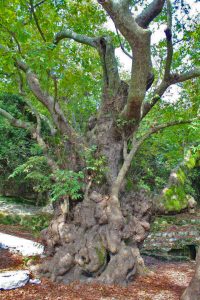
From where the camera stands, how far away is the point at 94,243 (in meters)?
5.48

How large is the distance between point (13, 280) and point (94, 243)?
62.2 inches

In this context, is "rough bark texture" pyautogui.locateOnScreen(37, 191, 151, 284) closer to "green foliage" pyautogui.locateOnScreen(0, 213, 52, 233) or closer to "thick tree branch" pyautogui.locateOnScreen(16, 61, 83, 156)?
"thick tree branch" pyautogui.locateOnScreen(16, 61, 83, 156)

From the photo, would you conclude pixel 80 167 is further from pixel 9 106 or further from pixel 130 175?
pixel 9 106

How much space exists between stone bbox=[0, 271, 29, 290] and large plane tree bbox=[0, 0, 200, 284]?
56 centimetres

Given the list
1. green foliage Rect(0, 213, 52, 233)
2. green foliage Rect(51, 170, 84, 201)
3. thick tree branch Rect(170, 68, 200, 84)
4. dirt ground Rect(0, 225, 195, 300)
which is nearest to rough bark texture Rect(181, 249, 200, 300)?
dirt ground Rect(0, 225, 195, 300)

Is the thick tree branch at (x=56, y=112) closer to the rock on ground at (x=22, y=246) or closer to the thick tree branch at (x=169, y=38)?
the thick tree branch at (x=169, y=38)

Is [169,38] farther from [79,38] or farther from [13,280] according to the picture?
[13,280]

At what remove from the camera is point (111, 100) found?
6.90m

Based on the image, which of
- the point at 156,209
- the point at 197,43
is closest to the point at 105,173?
the point at 156,209

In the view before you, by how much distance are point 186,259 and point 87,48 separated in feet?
25.9

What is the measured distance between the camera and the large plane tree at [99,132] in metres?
5.29

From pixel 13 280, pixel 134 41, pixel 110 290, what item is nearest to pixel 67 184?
pixel 13 280

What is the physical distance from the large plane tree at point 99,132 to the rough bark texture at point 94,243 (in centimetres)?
2

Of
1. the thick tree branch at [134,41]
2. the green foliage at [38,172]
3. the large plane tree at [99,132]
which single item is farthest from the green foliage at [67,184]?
the thick tree branch at [134,41]
